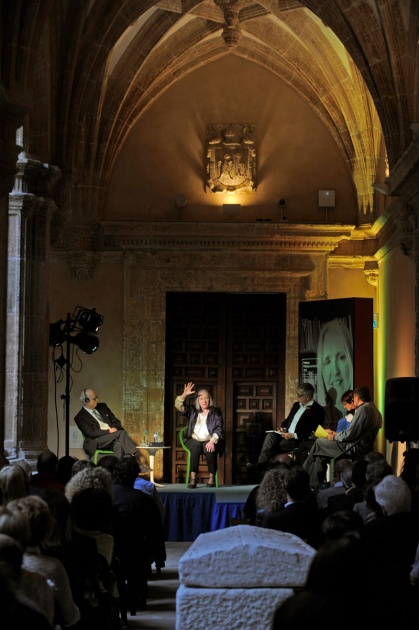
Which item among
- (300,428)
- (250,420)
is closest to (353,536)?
(300,428)

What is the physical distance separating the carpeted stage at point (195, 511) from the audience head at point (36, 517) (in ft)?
24.2

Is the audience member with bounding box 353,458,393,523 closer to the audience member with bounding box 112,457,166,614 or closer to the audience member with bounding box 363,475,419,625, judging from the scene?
the audience member with bounding box 363,475,419,625

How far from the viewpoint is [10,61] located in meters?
9.58

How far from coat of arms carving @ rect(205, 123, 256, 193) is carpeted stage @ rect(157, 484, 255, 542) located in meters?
5.52

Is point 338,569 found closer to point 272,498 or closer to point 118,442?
point 272,498

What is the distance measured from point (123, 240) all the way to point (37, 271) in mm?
3970

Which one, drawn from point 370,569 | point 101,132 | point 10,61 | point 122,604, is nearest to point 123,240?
point 101,132

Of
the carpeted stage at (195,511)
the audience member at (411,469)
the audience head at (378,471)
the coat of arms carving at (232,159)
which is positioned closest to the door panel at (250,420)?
the coat of arms carving at (232,159)

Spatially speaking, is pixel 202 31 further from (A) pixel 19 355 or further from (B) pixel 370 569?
(B) pixel 370 569

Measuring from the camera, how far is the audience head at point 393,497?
5.05 m

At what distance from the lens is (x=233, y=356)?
15.9 meters

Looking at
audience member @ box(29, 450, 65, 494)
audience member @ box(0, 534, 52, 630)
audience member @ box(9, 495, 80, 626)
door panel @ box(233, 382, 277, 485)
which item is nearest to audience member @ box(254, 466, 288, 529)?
audience member @ box(29, 450, 65, 494)

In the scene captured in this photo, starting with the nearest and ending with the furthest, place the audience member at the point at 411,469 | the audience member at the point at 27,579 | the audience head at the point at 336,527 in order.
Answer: the audience member at the point at 27,579, the audience head at the point at 336,527, the audience member at the point at 411,469

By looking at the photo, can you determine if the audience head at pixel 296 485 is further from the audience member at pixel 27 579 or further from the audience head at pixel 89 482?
the audience member at pixel 27 579
